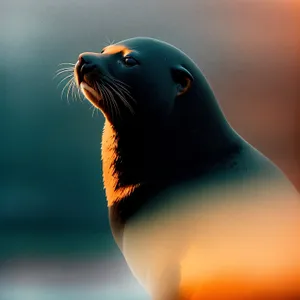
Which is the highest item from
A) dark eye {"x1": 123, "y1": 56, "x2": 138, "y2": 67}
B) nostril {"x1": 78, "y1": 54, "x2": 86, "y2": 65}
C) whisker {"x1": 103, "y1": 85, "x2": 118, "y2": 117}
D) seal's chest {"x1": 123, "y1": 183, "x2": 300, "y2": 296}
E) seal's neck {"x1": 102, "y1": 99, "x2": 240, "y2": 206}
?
nostril {"x1": 78, "y1": 54, "x2": 86, "y2": 65}

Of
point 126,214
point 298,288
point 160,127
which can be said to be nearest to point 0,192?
point 126,214

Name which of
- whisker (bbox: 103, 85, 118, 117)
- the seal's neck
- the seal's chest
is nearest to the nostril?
whisker (bbox: 103, 85, 118, 117)

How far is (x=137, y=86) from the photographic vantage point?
2.45 metres

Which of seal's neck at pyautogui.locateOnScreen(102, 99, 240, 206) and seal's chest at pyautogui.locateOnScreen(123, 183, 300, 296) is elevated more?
seal's neck at pyautogui.locateOnScreen(102, 99, 240, 206)

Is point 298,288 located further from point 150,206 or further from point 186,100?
point 186,100

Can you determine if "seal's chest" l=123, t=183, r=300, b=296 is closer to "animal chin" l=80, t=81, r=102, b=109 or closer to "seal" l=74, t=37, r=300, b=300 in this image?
"seal" l=74, t=37, r=300, b=300

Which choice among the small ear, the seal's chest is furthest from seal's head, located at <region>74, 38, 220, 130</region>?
the seal's chest

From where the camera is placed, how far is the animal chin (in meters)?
2.44

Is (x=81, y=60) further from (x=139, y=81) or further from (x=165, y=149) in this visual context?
(x=165, y=149)

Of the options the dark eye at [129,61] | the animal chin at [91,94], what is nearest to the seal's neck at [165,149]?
the animal chin at [91,94]

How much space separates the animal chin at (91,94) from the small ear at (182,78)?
34cm

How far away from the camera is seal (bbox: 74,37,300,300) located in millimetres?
2480

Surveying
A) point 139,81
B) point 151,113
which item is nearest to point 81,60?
point 139,81

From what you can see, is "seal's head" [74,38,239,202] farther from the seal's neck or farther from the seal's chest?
the seal's chest
